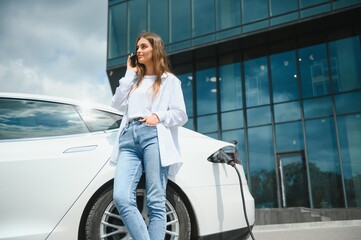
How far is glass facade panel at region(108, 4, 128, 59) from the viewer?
1630 cm

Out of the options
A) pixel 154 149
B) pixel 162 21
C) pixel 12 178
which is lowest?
pixel 12 178

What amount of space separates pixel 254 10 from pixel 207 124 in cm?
506

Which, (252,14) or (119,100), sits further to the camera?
(252,14)

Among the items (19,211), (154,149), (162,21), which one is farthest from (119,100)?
(162,21)

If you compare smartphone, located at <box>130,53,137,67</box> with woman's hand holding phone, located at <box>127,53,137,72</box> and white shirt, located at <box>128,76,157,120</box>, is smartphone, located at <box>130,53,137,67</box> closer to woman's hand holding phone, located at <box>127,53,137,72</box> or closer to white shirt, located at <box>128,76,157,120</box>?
woman's hand holding phone, located at <box>127,53,137,72</box>

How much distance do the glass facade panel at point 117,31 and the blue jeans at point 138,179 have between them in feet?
46.7

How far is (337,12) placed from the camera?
40.4 ft

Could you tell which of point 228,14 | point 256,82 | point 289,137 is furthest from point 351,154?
point 228,14

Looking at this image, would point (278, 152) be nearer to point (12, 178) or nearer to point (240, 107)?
point (240, 107)

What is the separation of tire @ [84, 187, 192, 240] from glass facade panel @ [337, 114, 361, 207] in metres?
11.2

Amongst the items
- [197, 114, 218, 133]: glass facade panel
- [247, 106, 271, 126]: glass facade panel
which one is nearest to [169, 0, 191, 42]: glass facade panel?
[197, 114, 218, 133]: glass facade panel

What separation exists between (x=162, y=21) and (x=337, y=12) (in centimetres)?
728

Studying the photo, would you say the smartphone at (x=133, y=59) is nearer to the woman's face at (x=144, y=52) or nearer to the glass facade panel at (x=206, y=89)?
the woman's face at (x=144, y=52)

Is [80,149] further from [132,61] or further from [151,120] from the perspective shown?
[132,61]
